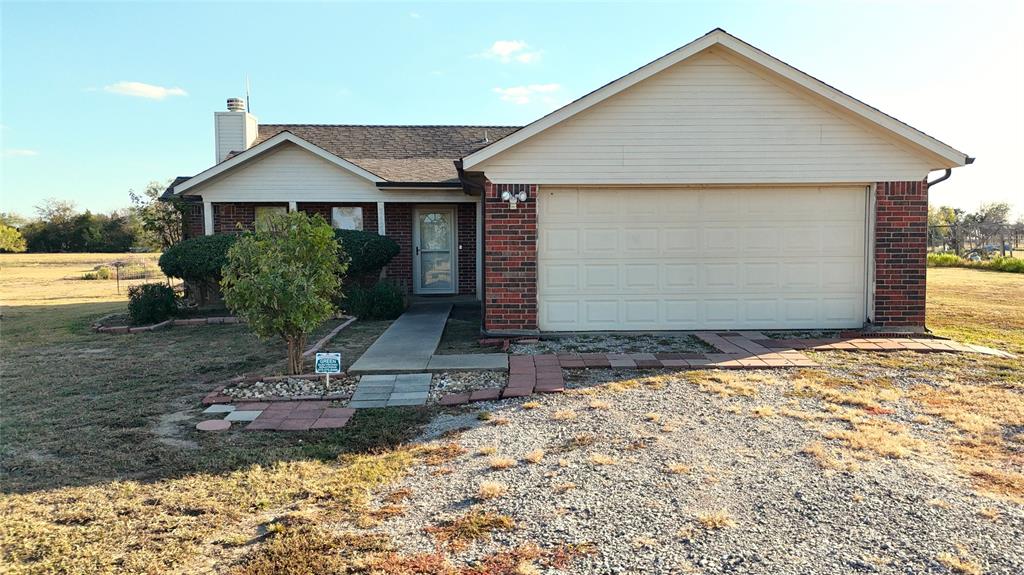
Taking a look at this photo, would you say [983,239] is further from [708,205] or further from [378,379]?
[378,379]

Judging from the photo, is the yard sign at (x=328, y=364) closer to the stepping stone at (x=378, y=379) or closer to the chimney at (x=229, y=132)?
the stepping stone at (x=378, y=379)

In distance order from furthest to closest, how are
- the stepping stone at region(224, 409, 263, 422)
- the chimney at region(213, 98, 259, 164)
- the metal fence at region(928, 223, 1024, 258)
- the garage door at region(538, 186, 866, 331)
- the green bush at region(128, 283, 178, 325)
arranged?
the metal fence at region(928, 223, 1024, 258)
the chimney at region(213, 98, 259, 164)
the green bush at region(128, 283, 178, 325)
the garage door at region(538, 186, 866, 331)
the stepping stone at region(224, 409, 263, 422)

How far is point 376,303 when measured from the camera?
38.5 ft

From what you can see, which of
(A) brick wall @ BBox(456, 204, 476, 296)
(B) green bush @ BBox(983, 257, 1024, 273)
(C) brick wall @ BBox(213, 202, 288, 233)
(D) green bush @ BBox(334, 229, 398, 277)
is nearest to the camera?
(D) green bush @ BBox(334, 229, 398, 277)

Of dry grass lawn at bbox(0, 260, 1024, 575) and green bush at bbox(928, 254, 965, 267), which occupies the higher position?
green bush at bbox(928, 254, 965, 267)

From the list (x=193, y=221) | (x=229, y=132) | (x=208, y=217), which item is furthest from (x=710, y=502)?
(x=229, y=132)

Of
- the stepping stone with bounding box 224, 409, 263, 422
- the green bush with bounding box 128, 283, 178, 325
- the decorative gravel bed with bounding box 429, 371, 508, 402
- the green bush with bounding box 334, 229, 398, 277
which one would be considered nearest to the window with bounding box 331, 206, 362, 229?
the green bush with bounding box 334, 229, 398, 277

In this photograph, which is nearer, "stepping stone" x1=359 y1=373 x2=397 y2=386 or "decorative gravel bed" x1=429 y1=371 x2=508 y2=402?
"decorative gravel bed" x1=429 y1=371 x2=508 y2=402

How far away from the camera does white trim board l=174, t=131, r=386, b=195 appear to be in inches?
508

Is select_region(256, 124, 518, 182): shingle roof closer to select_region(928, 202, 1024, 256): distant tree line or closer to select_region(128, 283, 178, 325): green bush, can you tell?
select_region(128, 283, 178, 325): green bush

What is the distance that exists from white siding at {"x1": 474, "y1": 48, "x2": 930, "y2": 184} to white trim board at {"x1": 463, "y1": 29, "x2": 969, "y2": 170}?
0.18m

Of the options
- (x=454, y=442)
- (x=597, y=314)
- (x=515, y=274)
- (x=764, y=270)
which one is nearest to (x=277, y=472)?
(x=454, y=442)

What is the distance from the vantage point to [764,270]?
30.9 feet

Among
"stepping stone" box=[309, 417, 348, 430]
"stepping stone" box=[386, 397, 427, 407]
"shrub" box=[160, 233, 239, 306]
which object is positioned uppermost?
"shrub" box=[160, 233, 239, 306]
